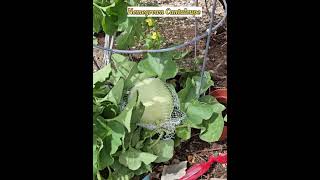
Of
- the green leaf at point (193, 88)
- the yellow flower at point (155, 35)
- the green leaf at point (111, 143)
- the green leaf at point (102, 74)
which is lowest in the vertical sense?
the green leaf at point (111, 143)

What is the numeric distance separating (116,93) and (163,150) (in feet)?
0.90

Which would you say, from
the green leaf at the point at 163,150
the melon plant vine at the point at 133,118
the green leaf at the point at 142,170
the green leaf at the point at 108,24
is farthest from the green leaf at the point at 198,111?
the green leaf at the point at 108,24

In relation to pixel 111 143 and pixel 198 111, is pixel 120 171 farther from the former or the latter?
pixel 198 111

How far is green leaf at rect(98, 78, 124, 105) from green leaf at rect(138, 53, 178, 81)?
0.11 m

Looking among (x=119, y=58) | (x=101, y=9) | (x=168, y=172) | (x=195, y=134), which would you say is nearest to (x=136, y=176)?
(x=168, y=172)

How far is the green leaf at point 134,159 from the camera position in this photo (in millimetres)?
2129

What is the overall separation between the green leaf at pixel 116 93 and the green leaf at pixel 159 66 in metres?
0.11

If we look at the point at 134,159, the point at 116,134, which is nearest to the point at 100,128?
the point at 116,134

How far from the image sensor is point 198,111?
2201mm

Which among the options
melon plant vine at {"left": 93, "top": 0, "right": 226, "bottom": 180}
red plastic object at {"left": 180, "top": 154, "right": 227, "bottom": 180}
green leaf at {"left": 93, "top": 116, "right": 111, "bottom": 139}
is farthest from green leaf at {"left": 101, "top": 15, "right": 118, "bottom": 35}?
red plastic object at {"left": 180, "top": 154, "right": 227, "bottom": 180}

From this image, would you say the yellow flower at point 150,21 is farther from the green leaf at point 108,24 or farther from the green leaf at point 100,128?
the green leaf at point 100,128

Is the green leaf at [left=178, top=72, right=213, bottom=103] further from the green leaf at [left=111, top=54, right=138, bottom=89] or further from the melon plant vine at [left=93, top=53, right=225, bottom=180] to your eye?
the green leaf at [left=111, top=54, right=138, bottom=89]

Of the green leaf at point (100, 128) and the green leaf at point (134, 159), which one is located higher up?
the green leaf at point (100, 128)

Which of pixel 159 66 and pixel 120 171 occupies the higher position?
pixel 159 66
